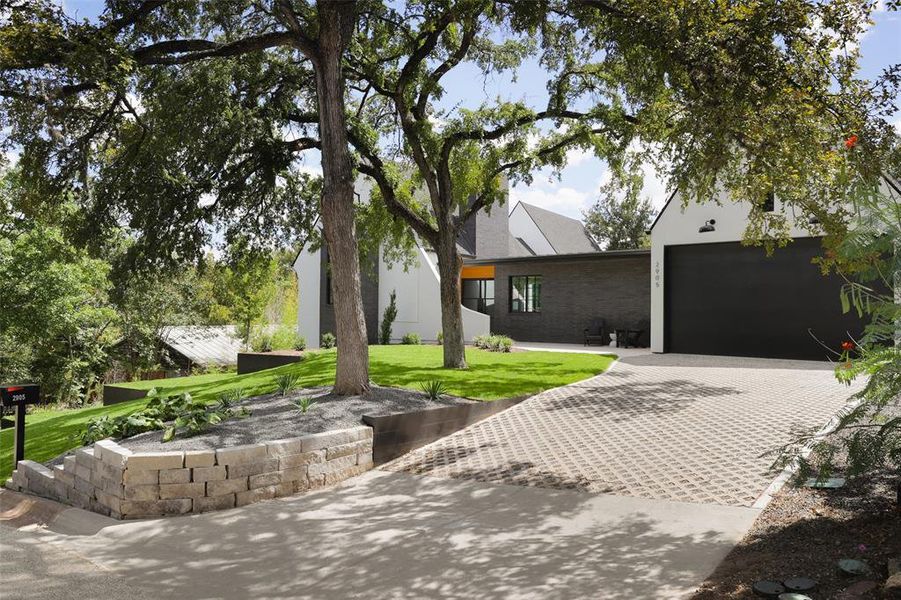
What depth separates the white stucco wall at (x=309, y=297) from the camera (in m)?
29.0

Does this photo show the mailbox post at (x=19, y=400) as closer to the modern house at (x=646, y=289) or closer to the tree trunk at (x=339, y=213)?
the tree trunk at (x=339, y=213)

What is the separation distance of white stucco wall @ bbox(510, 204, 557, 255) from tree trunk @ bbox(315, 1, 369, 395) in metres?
23.8

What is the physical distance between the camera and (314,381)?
11055 millimetres

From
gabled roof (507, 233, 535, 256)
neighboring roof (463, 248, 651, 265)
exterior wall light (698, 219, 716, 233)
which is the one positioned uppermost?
gabled roof (507, 233, 535, 256)

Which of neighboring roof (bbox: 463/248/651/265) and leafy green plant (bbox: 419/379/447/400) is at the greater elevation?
neighboring roof (bbox: 463/248/651/265)

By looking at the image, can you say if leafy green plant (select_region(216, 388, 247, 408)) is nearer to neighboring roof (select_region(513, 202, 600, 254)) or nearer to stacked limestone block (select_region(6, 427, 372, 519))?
stacked limestone block (select_region(6, 427, 372, 519))

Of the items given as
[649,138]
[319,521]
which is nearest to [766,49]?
[649,138]

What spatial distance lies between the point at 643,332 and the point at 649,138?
1296cm

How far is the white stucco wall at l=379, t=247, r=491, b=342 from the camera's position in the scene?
85.4ft

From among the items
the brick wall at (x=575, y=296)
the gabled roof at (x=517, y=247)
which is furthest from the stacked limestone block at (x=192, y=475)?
the gabled roof at (x=517, y=247)

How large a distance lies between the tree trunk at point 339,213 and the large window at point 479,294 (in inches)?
692

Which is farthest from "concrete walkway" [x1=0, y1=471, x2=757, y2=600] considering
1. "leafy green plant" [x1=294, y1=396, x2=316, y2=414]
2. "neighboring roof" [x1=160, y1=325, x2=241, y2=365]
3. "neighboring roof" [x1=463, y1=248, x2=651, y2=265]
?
"neighboring roof" [x1=160, y1=325, x2=241, y2=365]

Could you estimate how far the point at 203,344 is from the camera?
91.2 ft

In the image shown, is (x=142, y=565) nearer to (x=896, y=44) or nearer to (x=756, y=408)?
(x=756, y=408)
